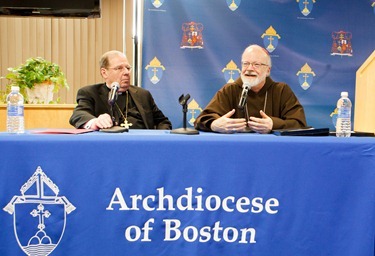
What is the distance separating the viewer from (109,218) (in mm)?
1754

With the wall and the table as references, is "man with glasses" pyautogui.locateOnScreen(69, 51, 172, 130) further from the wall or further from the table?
the wall

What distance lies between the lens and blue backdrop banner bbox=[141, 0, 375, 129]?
405cm

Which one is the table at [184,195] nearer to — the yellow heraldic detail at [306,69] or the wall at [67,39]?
the yellow heraldic detail at [306,69]

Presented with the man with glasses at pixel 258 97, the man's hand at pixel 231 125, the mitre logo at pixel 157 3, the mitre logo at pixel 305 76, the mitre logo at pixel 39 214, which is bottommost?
the mitre logo at pixel 39 214

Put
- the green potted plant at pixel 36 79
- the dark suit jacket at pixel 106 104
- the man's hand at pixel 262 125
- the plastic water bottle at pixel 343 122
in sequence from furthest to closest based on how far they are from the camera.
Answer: the green potted plant at pixel 36 79 → the dark suit jacket at pixel 106 104 → the man's hand at pixel 262 125 → the plastic water bottle at pixel 343 122

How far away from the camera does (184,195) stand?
1.78 metres

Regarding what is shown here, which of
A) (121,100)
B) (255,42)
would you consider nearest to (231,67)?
(255,42)

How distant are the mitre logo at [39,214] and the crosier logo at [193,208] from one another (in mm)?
240

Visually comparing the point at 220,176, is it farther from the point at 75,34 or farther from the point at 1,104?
the point at 75,34

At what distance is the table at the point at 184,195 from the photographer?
174 centimetres

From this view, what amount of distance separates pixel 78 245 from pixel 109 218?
18 centimetres

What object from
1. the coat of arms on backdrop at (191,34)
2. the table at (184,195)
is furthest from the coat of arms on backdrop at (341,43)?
the table at (184,195)

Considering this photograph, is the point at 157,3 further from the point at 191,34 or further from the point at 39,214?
the point at 39,214

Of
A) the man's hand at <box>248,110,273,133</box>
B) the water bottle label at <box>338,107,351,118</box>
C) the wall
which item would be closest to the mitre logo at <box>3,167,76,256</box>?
the man's hand at <box>248,110,273,133</box>
